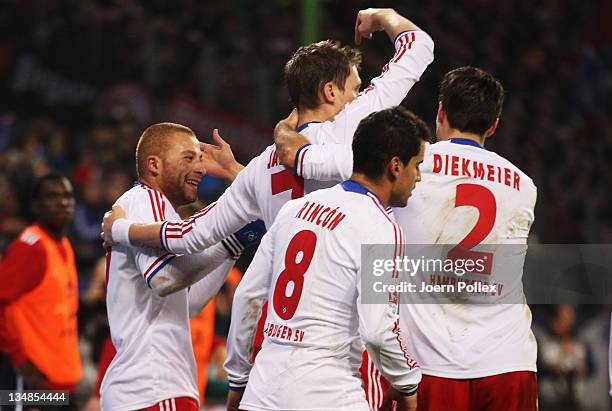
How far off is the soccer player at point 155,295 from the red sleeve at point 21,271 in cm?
238

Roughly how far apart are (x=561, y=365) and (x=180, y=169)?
761 cm

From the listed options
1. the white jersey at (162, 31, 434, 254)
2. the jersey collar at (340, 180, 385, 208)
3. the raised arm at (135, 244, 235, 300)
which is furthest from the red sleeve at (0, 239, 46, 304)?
the jersey collar at (340, 180, 385, 208)

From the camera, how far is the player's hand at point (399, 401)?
4145 millimetres

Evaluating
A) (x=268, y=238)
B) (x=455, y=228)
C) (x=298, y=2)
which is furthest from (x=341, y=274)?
(x=298, y=2)

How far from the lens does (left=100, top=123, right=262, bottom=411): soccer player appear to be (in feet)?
15.6

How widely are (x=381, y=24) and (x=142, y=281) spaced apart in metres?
1.70

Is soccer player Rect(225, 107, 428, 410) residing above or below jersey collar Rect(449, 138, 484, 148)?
below

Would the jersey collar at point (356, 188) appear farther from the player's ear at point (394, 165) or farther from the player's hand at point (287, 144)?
the player's hand at point (287, 144)

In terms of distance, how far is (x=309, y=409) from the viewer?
3.94 meters

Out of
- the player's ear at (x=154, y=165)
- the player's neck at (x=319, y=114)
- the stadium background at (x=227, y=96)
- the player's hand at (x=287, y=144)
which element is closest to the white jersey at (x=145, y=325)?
the player's ear at (x=154, y=165)

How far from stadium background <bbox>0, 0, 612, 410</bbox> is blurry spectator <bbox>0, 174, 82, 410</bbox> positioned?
94 centimetres

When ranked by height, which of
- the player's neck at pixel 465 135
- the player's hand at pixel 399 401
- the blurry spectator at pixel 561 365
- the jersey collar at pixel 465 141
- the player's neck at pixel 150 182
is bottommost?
the player's hand at pixel 399 401

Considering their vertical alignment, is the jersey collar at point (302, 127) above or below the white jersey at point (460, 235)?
above

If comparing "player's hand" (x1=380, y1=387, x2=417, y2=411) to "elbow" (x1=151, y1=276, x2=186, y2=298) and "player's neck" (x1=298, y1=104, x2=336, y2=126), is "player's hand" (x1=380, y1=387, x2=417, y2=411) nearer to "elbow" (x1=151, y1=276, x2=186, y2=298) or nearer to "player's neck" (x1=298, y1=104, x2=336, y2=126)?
"elbow" (x1=151, y1=276, x2=186, y2=298)
